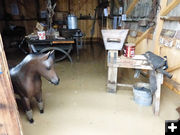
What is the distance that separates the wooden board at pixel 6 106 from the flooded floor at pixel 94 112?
1.86 feet

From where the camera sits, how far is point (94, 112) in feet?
6.75

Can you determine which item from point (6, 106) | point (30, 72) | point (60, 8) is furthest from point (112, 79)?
point (60, 8)

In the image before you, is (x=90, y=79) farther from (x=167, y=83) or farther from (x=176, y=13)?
(x=176, y=13)

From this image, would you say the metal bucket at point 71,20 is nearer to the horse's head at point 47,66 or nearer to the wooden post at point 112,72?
the wooden post at point 112,72

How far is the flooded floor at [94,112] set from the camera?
5.74ft

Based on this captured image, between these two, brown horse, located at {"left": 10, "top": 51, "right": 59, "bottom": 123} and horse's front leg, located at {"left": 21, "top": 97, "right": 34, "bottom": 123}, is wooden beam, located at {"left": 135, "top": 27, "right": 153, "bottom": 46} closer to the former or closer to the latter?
brown horse, located at {"left": 10, "top": 51, "right": 59, "bottom": 123}

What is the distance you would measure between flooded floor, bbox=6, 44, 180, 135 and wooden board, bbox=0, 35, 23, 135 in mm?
567

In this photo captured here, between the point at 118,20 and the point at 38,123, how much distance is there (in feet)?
13.5

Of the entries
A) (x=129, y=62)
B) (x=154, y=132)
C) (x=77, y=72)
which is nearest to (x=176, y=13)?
(x=129, y=62)

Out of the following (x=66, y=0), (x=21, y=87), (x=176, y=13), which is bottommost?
(x=21, y=87)

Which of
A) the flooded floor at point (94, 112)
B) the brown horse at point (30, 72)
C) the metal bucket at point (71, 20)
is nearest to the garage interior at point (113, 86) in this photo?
the flooded floor at point (94, 112)

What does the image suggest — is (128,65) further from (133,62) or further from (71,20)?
(71,20)

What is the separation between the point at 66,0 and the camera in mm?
7090

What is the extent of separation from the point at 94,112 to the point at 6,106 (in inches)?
46.6
